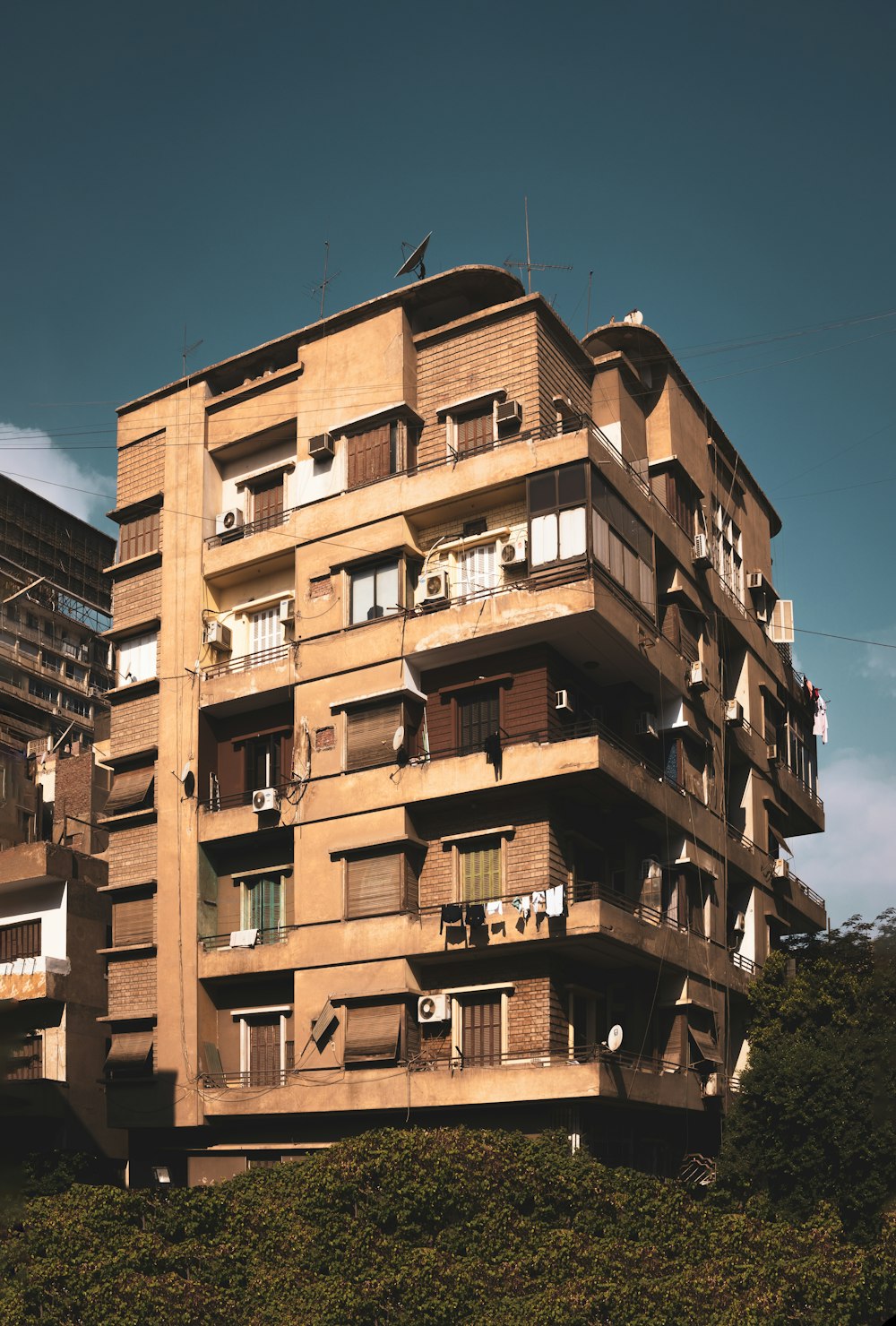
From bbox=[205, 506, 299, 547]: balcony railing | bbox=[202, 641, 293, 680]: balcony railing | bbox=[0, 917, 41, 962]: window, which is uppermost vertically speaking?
bbox=[205, 506, 299, 547]: balcony railing

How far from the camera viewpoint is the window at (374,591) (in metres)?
40.4

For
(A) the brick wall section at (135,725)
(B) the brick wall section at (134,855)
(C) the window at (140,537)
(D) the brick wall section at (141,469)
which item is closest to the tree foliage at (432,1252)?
(B) the brick wall section at (134,855)

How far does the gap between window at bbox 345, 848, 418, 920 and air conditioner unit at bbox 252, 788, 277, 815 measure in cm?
262

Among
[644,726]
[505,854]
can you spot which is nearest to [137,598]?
[505,854]

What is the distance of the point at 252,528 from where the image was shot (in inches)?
1740

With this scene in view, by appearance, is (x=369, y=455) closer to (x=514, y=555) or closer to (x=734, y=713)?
(x=514, y=555)

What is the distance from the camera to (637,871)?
4138cm

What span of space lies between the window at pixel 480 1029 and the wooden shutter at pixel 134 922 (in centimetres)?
1000

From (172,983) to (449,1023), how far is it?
8.37m

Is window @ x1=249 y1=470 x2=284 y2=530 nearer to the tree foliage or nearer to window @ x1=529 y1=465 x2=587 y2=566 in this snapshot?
window @ x1=529 y1=465 x2=587 y2=566

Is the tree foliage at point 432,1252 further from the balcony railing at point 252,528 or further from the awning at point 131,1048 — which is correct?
the balcony railing at point 252,528

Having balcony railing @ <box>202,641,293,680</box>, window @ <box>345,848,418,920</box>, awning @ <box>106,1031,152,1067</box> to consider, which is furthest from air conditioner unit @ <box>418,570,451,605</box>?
awning @ <box>106,1031,152,1067</box>

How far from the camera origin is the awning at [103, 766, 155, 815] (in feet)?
143

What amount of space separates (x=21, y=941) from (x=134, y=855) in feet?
18.1
